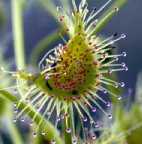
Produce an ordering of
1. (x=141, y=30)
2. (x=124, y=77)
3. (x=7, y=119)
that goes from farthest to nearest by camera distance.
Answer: (x=141, y=30), (x=124, y=77), (x=7, y=119)

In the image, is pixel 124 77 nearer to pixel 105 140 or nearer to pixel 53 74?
pixel 105 140

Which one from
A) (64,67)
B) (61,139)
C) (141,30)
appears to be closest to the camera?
(64,67)

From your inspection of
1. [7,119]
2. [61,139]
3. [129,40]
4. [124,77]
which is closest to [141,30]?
[129,40]

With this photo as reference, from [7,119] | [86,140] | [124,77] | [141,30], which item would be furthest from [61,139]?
[141,30]

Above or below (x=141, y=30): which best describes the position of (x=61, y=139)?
below

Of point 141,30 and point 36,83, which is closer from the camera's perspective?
point 36,83

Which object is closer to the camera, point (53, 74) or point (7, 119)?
point (53, 74)

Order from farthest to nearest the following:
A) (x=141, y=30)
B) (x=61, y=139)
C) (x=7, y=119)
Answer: (x=141, y=30)
(x=7, y=119)
(x=61, y=139)

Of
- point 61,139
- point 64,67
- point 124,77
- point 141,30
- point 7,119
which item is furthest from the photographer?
point 141,30

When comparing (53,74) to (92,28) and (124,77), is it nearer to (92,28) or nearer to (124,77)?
(92,28)
